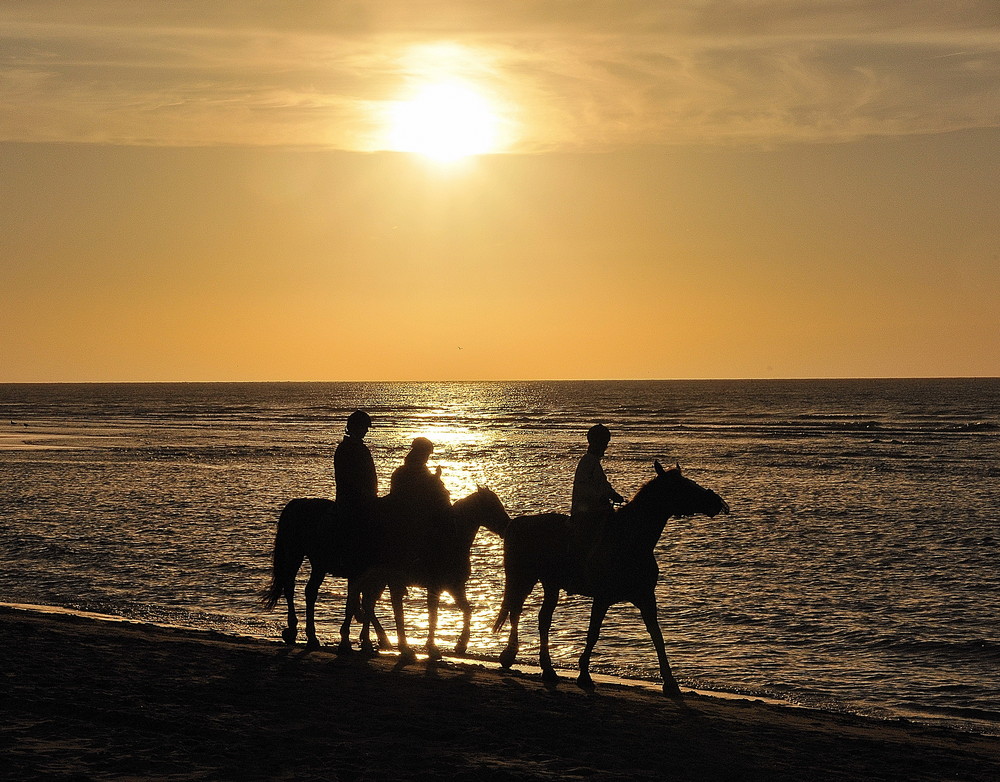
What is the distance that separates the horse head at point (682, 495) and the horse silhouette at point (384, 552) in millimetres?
2077

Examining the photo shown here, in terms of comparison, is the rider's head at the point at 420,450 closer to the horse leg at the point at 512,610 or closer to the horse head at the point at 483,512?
the horse head at the point at 483,512

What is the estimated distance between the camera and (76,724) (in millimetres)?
8125

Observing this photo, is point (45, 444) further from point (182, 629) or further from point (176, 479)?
point (182, 629)

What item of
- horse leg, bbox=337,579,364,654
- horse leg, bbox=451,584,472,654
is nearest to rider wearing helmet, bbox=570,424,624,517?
horse leg, bbox=451,584,472,654

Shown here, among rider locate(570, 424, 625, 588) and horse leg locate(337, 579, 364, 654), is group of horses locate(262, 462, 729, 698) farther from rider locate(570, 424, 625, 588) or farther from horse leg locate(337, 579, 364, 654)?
rider locate(570, 424, 625, 588)

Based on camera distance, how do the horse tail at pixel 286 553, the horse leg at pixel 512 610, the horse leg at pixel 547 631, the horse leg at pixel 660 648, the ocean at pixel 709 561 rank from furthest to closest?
the ocean at pixel 709 561, the horse tail at pixel 286 553, the horse leg at pixel 512 610, the horse leg at pixel 547 631, the horse leg at pixel 660 648

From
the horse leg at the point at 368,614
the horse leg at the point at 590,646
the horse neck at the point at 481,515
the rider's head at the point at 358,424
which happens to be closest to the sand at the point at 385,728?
the horse leg at the point at 590,646

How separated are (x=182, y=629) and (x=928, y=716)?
8.99 meters

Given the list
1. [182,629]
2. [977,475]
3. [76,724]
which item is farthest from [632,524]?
[977,475]

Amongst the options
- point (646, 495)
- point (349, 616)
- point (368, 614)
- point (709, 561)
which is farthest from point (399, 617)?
point (709, 561)

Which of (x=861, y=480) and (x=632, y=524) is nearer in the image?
(x=632, y=524)

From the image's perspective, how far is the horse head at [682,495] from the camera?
1069cm

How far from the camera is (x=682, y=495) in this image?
423 inches

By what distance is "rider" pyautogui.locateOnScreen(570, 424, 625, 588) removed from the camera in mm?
10906
